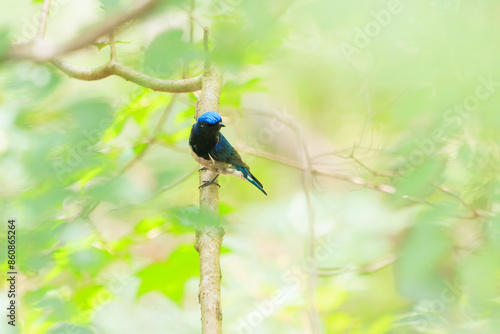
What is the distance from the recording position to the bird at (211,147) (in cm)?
270

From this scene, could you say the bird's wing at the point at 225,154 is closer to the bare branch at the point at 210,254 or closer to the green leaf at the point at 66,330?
the bare branch at the point at 210,254

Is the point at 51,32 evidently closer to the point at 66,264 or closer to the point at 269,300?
the point at 66,264

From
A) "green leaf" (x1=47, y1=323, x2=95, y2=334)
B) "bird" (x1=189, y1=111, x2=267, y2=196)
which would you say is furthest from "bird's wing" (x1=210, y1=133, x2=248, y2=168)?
"green leaf" (x1=47, y1=323, x2=95, y2=334)

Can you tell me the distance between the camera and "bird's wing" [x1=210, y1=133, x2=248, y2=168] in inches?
116

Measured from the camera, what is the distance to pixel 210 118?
265 cm

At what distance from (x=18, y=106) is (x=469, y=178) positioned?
117 centimetres

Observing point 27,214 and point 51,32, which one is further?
point 51,32

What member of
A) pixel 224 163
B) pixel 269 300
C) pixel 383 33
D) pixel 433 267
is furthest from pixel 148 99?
pixel 433 267

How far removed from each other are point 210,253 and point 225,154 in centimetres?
120

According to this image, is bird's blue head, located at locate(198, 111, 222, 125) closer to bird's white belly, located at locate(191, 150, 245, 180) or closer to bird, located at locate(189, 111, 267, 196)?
bird, located at locate(189, 111, 267, 196)

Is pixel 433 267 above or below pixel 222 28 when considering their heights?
below

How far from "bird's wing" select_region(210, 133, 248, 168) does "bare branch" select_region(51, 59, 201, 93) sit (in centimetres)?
46

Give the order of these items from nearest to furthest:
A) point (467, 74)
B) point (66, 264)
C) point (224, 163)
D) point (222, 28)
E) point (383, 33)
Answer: point (222, 28)
point (467, 74)
point (383, 33)
point (66, 264)
point (224, 163)

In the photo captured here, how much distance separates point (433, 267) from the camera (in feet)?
3.06
